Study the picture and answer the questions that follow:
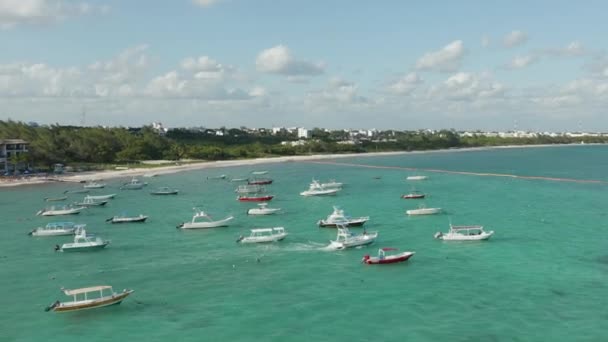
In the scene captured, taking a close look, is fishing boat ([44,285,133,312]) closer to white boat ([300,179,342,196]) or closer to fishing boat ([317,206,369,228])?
fishing boat ([317,206,369,228])

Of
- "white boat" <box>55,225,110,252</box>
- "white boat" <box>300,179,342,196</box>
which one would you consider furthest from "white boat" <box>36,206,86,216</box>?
"white boat" <box>300,179,342,196</box>

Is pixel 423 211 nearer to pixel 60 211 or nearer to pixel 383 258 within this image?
pixel 383 258

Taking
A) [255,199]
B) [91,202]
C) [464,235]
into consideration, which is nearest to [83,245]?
[91,202]

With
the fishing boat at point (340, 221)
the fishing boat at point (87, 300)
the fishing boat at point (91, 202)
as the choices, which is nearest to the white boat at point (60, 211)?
the fishing boat at point (91, 202)

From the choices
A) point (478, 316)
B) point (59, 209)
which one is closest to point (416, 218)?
point (478, 316)

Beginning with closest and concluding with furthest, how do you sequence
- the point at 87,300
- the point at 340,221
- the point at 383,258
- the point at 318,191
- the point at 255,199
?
the point at 87,300 → the point at 383,258 → the point at 340,221 → the point at 255,199 → the point at 318,191

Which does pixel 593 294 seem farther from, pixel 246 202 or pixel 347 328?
pixel 246 202
